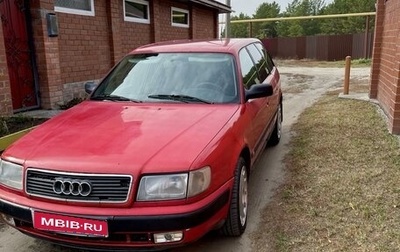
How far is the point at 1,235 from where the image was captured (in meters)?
3.44

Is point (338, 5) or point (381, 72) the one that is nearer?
point (381, 72)

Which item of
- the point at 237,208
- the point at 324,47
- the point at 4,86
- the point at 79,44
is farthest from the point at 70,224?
the point at 324,47

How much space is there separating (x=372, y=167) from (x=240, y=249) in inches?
87.5

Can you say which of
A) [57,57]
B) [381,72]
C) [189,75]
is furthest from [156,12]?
[189,75]

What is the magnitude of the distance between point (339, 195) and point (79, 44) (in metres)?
6.49

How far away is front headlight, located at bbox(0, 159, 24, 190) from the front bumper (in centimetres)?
13

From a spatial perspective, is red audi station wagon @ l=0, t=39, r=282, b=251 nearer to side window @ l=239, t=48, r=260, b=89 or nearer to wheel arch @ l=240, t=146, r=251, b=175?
wheel arch @ l=240, t=146, r=251, b=175

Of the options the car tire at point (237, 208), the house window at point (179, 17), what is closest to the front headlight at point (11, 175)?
the car tire at point (237, 208)

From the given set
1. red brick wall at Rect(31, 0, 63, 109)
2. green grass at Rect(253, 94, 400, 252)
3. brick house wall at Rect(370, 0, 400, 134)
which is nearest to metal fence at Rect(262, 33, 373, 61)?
brick house wall at Rect(370, 0, 400, 134)

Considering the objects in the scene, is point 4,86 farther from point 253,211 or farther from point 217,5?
point 217,5

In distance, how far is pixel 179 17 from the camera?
13656mm

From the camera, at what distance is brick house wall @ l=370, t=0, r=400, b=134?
549 centimetres

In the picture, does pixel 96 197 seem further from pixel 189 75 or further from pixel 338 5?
pixel 338 5

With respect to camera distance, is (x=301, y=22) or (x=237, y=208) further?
(x=301, y=22)
